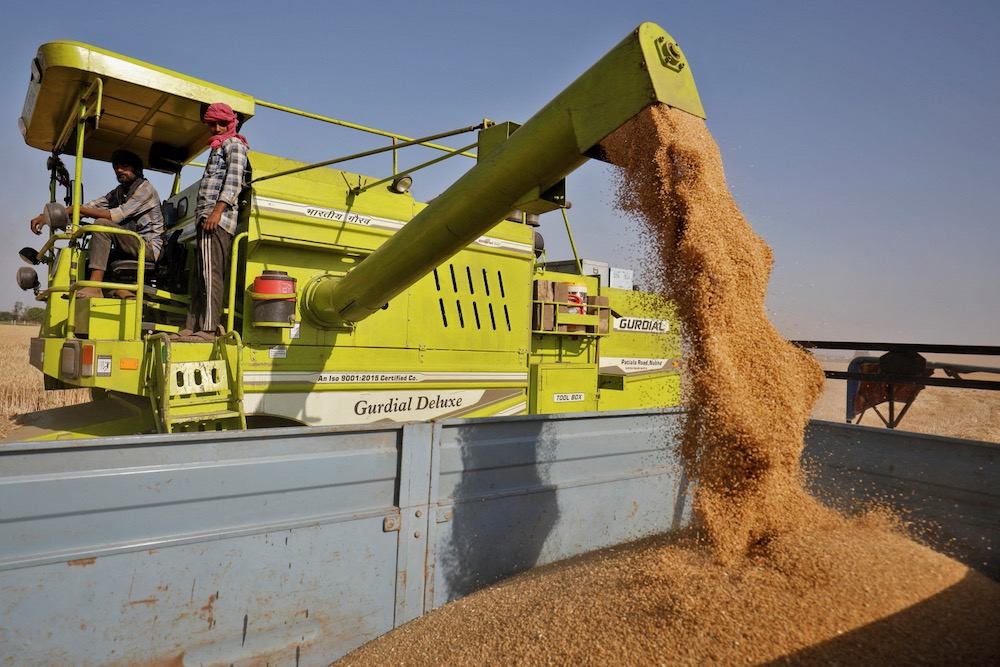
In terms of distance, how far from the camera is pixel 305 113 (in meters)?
4.66

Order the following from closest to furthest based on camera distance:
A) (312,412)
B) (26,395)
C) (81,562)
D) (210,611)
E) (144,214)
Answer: (81,562) → (210,611) → (312,412) → (144,214) → (26,395)

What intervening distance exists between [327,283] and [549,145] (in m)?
1.87

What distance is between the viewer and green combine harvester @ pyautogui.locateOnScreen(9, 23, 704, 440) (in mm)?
2869

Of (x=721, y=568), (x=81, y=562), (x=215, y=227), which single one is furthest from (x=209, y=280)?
(x=721, y=568)

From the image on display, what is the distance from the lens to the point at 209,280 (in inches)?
146

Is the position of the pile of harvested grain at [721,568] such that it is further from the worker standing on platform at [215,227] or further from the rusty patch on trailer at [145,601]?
the worker standing on platform at [215,227]

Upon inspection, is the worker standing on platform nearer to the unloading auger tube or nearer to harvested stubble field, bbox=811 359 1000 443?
the unloading auger tube

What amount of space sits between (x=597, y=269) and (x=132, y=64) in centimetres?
437

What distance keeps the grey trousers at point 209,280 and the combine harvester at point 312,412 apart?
0.09 meters

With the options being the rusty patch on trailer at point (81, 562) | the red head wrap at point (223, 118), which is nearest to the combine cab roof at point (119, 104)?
the red head wrap at point (223, 118)

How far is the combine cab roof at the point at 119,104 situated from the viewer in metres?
3.67

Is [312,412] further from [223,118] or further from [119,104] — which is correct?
[119,104]

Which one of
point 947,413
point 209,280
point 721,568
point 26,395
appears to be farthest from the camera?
point 947,413

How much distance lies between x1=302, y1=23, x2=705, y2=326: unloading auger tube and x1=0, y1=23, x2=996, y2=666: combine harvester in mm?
12
